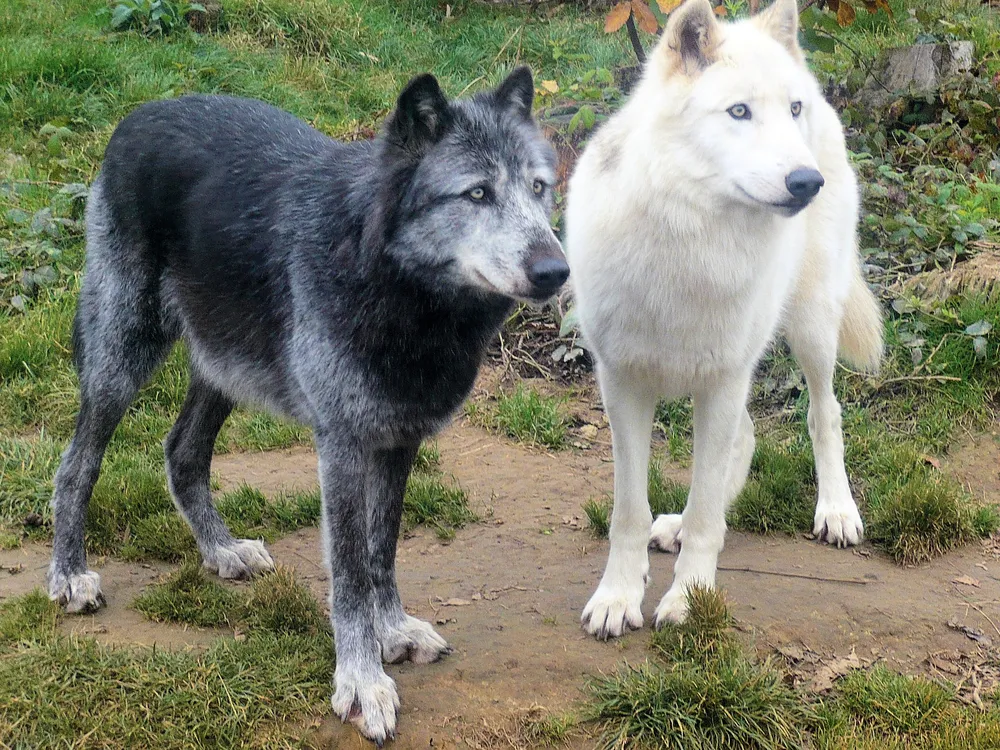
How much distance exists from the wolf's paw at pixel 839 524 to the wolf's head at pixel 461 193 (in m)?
2.01

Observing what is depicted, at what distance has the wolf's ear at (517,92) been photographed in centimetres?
282

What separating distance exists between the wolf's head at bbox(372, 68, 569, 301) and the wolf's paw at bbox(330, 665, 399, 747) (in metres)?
1.17

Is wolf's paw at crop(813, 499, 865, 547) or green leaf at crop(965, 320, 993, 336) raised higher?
green leaf at crop(965, 320, 993, 336)

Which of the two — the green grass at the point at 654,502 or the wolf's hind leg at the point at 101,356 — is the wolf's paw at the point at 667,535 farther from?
the wolf's hind leg at the point at 101,356

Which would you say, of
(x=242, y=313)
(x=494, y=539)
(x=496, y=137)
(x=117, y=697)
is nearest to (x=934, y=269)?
(x=494, y=539)

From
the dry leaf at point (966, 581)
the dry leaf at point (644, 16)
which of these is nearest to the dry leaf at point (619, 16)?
the dry leaf at point (644, 16)

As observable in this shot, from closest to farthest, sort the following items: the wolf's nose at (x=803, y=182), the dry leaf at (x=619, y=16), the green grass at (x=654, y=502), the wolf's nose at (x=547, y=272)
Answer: the wolf's nose at (x=547, y=272)
the wolf's nose at (x=803, y=182)
the green grass at (x=654, y=502)
the dry leaf at (x=619, y=16)

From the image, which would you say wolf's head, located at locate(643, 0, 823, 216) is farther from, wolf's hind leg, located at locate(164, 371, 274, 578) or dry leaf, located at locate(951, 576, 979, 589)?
wolf's hind leg, located at locate(164, 371, 274, 578)

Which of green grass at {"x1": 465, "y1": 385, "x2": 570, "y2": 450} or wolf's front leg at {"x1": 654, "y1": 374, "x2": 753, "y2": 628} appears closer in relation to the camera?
wolf's front leg at {"x1": 654, "y1": 374, "x2": 753, "y2": 628}

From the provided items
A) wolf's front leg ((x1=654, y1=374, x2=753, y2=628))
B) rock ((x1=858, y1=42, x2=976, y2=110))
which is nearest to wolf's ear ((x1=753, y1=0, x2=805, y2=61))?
wolf's front leg ((x1=654, y1=374, x2=753, y2=628))

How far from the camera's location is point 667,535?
3998 mm

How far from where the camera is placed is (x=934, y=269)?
530cm

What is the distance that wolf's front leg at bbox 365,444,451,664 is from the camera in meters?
3.11

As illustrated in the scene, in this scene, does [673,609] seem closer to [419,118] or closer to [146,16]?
[419,118]
